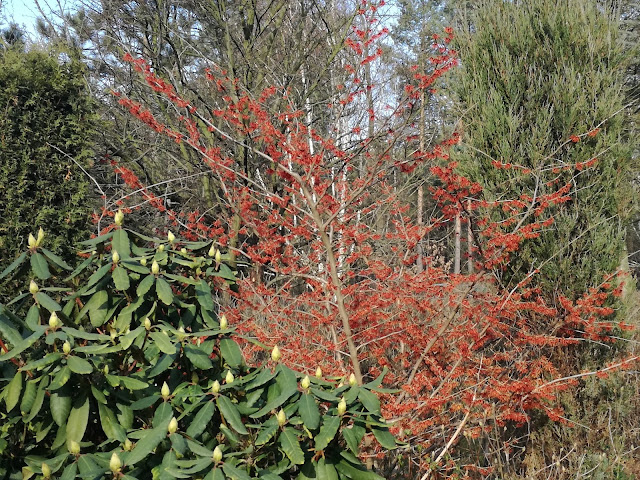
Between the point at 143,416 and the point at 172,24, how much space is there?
736 cm

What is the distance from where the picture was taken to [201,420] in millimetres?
1581

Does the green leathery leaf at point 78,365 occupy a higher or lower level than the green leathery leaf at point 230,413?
higher

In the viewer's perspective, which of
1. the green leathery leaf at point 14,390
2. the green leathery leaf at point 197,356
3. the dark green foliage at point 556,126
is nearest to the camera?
the green leathery leaf at point 14,390

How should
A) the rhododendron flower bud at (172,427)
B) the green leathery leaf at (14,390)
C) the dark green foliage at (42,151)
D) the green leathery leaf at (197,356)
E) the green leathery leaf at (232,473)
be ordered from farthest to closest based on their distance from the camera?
the dark green foliage at (42,151) < the green leathery leaf at (197,356) < the green leathery leaf at (14,390) < the rhododendron flower bud at (172,427) < the green leathery leaf at (232,473)

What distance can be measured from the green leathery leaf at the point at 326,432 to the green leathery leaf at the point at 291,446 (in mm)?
55

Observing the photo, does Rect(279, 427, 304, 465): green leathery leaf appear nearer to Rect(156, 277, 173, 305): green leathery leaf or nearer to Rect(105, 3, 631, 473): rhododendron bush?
Rect(156, 277, 173, 305): green leathery leaf

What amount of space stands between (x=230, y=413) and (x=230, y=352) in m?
0.25

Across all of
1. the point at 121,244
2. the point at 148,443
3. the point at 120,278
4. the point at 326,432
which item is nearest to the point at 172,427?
the point at 148,443

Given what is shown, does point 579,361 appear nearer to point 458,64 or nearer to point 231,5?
point 458,64

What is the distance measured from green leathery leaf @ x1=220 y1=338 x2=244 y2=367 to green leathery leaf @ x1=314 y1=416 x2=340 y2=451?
0.36 metres

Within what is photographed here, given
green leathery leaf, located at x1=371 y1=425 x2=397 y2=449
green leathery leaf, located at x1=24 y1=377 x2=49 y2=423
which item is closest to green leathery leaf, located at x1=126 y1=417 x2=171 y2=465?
green leathery leaf, located at x1=24 y1=377 x2=49 y2=423

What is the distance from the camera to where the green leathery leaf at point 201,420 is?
1.56 meters

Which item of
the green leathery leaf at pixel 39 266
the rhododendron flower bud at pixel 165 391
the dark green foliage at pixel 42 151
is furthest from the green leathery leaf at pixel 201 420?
the dark green foliage at pixel 42 151

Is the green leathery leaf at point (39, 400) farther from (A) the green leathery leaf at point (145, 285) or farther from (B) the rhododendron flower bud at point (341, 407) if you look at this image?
(B) the rhododendron flower bud at point (341, 407)
